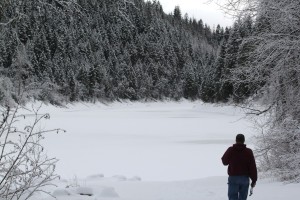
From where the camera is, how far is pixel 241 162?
267 inches

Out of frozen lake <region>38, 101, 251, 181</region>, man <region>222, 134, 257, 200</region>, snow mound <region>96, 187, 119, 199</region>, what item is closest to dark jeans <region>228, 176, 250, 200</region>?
man <region>222, 134, 257, 200</region>

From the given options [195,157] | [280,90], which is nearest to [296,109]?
[280,90]

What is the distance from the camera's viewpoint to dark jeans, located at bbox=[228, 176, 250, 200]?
22.4ft

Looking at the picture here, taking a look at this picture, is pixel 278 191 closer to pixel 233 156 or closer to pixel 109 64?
pixel 233 156

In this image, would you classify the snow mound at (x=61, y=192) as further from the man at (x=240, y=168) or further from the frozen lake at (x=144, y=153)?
the frozen lake at (x=144, y=153)

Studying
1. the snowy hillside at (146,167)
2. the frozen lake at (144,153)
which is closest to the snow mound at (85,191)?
the snowy hillside at (146,167)

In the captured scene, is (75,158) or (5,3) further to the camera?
(75,158)

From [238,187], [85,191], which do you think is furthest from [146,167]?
[238,187]

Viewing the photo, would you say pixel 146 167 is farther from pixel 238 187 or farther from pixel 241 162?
pixel 241 162

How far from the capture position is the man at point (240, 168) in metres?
6.78

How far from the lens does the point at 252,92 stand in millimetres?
12445

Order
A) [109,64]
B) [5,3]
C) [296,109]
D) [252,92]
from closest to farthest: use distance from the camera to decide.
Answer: [5,3], [296,109], [252,92], [109,64]

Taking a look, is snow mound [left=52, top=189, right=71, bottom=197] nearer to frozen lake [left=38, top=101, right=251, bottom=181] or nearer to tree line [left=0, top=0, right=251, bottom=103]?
frozen lake [left=38, top=101, right=251, bottom=181]

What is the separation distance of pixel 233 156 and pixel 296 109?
3.86 metres
